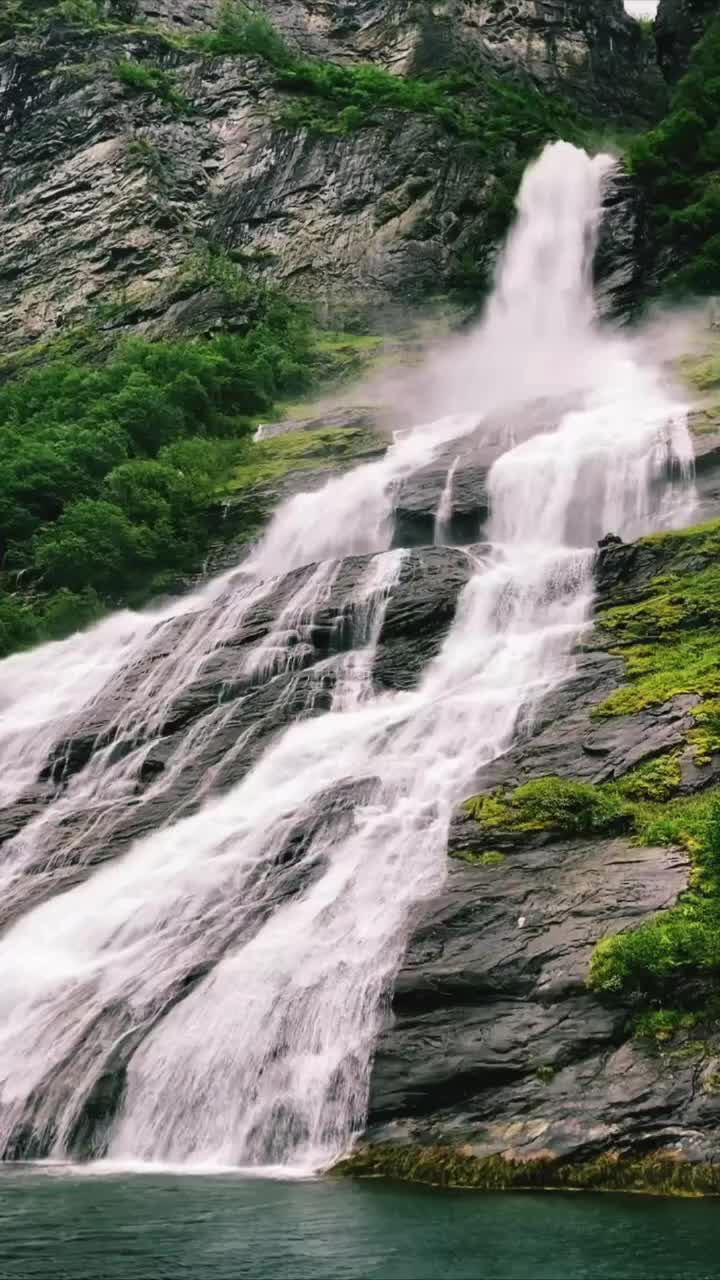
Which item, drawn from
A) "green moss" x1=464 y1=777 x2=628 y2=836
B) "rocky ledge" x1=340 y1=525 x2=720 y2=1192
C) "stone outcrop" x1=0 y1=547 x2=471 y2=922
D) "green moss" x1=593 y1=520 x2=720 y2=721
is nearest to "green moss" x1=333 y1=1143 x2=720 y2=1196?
"rocky ledge" x1=340 y1=525 x2=720 y2=1192

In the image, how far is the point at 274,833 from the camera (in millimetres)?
17609

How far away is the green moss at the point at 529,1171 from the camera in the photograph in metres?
10.8

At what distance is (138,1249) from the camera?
9305mm

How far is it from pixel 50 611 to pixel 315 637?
1237 centimetres

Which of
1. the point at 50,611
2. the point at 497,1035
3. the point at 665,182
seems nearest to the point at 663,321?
the point at 665,182

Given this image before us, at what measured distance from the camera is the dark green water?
8.66 metres

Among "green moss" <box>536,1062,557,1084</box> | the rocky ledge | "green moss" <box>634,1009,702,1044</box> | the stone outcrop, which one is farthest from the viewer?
the stone outcrop

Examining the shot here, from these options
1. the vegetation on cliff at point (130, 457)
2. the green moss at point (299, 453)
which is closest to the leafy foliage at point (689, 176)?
the vegetation on cliff at point (130, 457)

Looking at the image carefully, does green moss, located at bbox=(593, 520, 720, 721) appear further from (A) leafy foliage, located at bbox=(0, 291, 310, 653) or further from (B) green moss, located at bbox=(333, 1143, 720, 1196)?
(A) leafy foliage, located at bbox=(0, 291, 310, 653)

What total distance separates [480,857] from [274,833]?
3.55 meters

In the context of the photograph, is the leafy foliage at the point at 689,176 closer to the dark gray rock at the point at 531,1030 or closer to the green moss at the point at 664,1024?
the dark gray rock at the point at 531,1030

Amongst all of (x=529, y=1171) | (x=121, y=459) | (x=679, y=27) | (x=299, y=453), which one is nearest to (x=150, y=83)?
(x=679, y=27)

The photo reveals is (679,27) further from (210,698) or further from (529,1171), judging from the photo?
(529,1171)

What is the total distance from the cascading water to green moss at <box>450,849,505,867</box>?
37 centimetres
